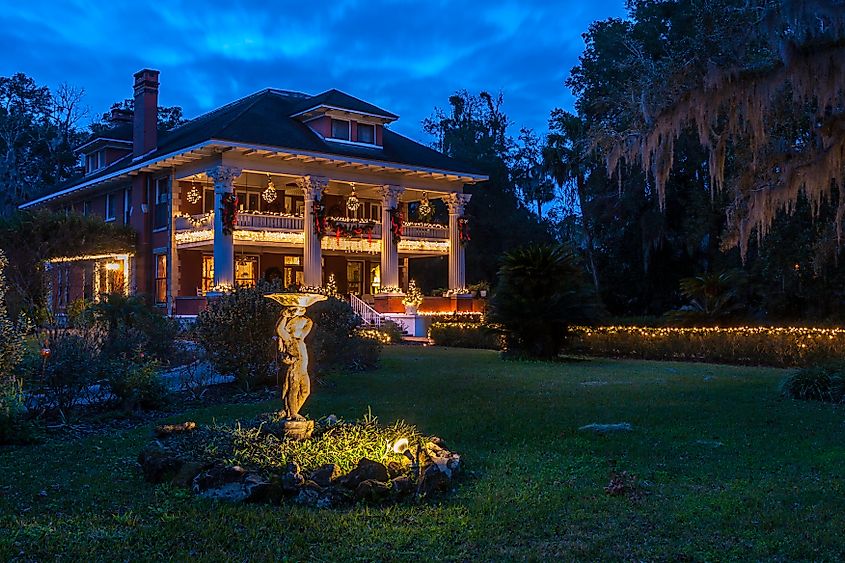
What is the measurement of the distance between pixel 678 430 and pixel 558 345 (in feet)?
36.7

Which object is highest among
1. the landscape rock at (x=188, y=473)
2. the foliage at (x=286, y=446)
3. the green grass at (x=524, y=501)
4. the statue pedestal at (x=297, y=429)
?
the statue pedestal at (x=297, y=429)

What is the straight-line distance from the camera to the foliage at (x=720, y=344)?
18.8 m

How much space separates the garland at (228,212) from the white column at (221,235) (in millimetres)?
93

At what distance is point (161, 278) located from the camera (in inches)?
1312

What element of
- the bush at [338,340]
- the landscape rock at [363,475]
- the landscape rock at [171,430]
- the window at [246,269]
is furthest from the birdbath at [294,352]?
the window at [246,269]

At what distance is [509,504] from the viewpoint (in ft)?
20.8

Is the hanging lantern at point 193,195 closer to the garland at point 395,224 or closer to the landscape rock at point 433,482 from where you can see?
the garland at point 395,224

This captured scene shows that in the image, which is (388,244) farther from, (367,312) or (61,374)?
(61,374)

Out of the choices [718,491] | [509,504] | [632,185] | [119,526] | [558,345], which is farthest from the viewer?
[632,185]

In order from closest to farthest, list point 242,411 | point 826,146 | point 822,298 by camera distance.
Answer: point 242,411, point 826,146, point 822,298

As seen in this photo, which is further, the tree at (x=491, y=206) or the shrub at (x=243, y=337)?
the tree at (x=491, y=206)

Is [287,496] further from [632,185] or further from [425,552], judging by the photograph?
[632,185]

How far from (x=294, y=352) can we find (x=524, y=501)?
264cm

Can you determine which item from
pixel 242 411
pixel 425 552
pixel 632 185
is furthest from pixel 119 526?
pixel 632 185
